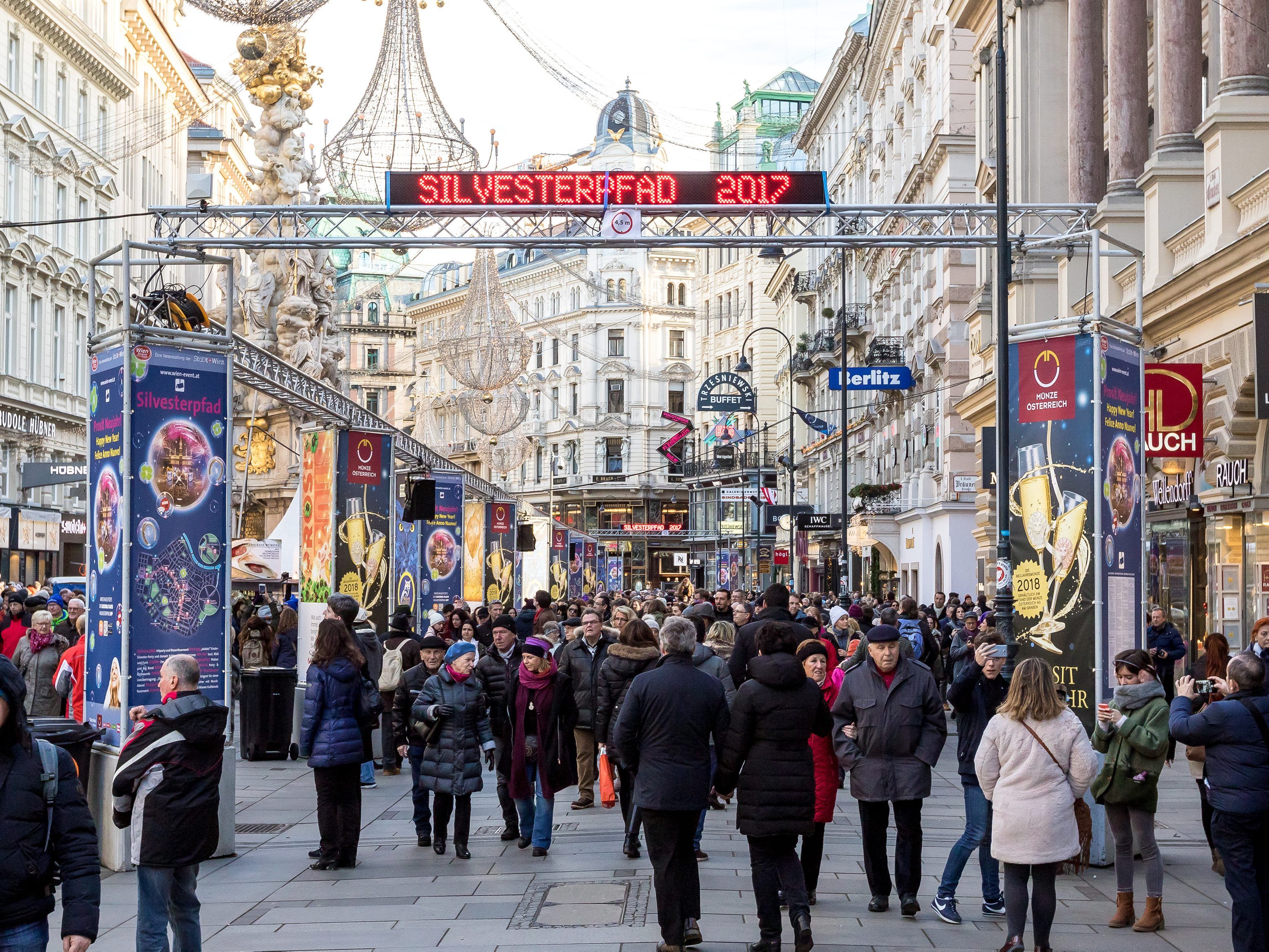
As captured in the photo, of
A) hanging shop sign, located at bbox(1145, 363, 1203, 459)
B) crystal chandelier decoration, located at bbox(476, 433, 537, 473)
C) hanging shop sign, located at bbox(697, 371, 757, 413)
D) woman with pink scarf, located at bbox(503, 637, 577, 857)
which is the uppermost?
hanging shop sign, located at bbox(697, 371, 757, 413)

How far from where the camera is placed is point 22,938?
5.13 meters

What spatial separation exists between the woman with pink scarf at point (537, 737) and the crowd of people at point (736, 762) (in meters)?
0.02

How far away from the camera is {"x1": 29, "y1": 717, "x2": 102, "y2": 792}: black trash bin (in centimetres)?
1084

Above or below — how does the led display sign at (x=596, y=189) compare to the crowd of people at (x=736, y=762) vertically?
above

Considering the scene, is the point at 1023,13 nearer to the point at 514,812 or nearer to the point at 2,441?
the point at 514,812

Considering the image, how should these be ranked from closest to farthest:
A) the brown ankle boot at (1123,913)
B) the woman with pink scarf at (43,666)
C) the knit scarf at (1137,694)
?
the brown ankle boot at (1123,913)
the knit scarf at (1137,694)
the woman with pink scarf at (43,666)

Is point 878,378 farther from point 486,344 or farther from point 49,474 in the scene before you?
point 49,474

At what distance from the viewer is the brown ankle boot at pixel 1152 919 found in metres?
9.16

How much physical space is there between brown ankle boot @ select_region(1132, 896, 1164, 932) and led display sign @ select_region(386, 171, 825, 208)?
33.5 ft

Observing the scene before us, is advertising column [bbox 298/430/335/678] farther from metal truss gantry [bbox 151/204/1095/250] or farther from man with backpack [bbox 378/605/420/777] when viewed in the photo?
metal truss gantry [bbox 151/204/1095/250]

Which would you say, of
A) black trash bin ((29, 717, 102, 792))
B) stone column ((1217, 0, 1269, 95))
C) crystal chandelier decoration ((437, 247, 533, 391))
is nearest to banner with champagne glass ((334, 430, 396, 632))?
black trash bin ((29, 717, 102, 792))

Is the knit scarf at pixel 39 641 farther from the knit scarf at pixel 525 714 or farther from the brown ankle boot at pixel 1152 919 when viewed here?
the brown ankle boot at pixel 1152 919

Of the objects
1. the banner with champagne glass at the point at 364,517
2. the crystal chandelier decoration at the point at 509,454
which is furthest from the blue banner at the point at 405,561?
the crystal chandelier decoration at the point at 509,454

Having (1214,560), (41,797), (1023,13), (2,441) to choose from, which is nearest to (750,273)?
(2,441)
